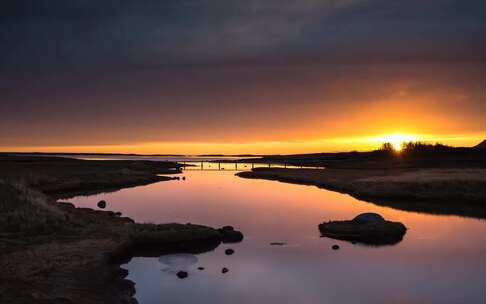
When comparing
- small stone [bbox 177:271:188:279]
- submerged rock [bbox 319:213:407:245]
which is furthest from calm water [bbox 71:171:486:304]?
submerged rock [bbox 319:213:407:245]

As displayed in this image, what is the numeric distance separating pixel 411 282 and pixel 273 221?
19.2 metres

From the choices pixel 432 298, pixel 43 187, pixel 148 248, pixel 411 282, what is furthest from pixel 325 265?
pixel 43 187

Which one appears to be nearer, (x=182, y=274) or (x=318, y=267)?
(x=182, y=274)

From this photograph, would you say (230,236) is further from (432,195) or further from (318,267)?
(432,195)

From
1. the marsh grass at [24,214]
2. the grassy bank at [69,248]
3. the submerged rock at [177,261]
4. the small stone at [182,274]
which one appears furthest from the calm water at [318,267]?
the marsh grass at [24,214]

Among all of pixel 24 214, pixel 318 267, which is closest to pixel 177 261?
pixel 318 267

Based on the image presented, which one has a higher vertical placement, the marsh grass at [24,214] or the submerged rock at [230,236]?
the marsh grass at [24,214]

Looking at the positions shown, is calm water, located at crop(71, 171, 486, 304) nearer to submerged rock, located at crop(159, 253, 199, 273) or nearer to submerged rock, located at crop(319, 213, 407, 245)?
submerged rock, located at crop(159, 253, 199, 273)

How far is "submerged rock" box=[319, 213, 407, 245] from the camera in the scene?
30500mm

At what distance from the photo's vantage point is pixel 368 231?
103 ft

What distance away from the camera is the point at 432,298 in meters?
18.8

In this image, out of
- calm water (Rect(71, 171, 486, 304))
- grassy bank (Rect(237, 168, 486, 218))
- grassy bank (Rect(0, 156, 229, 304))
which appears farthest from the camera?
grassy bank (Rect(237, 168, 486, 218))

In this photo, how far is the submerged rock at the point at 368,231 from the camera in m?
30.5

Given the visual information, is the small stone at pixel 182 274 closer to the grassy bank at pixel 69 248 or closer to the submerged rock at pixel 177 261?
the submerged rock at pixel 177 261
